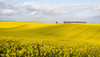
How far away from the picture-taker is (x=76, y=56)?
21.2 feet

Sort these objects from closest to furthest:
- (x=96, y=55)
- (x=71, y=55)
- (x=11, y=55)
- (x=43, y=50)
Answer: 1. (x=11, y=55)
2. (x=43, y=50)
3. (x=71, y=55)
4. (x=96, y=55)

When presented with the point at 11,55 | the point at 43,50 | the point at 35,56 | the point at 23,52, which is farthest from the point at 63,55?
the point at 11,55

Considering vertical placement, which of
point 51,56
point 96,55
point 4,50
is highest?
point 4,50

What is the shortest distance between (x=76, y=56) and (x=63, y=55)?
753mm

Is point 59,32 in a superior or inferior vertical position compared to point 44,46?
inferior

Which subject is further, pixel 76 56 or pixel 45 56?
pixel 76 56

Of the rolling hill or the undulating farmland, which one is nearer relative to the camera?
the undulating farmland

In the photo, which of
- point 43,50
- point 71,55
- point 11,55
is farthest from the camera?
point 71,55

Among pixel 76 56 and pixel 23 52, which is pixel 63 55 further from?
pixel 23 52

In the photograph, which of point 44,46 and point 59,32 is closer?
point 44,46

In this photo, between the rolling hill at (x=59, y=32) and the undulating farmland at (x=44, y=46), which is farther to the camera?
the rolling hill at (x=59, y=32)

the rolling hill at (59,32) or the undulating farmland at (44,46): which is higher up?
the undulating farmland at (44,46)

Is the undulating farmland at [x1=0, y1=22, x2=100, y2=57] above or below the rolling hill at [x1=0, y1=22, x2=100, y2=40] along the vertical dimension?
above

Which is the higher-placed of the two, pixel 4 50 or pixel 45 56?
pixel 4 50
